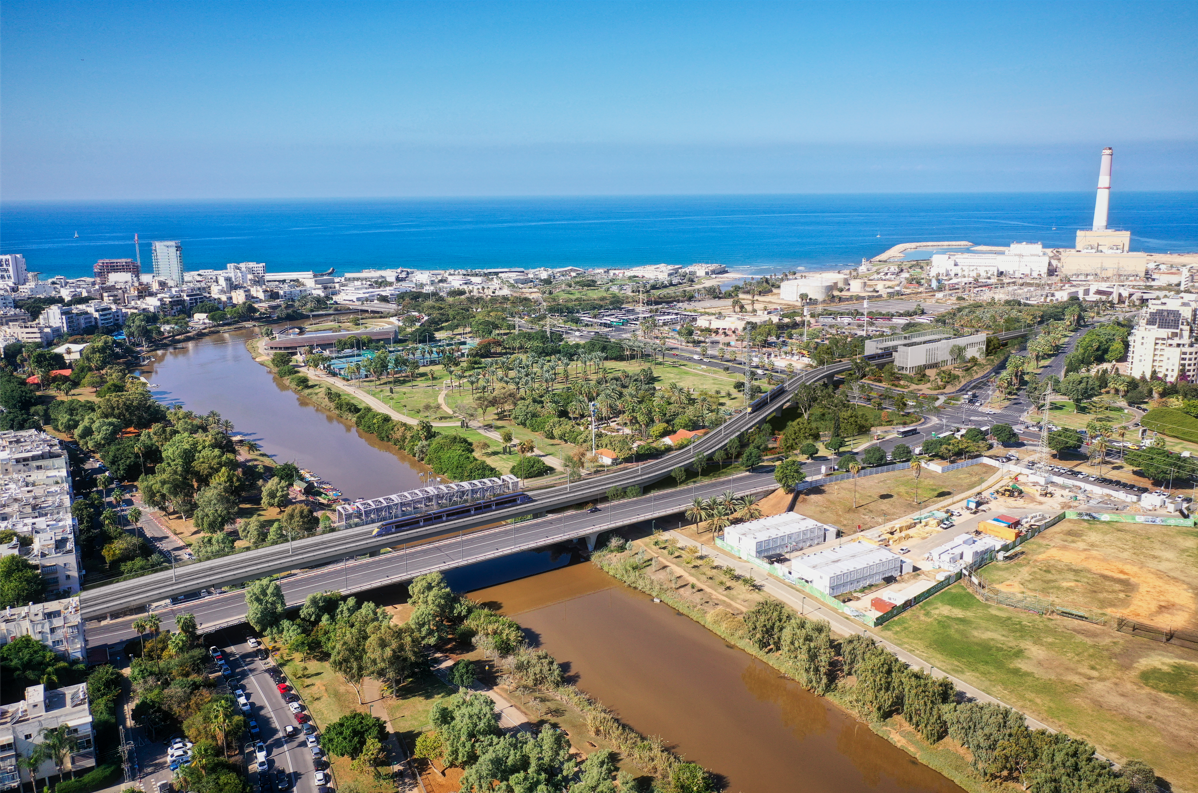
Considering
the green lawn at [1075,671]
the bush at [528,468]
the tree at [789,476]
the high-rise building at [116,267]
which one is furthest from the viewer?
the high-rise building at [116,267]

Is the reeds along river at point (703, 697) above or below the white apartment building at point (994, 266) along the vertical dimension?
below

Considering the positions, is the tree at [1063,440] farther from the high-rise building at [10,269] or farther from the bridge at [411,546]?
the high-rise building at [10,269]

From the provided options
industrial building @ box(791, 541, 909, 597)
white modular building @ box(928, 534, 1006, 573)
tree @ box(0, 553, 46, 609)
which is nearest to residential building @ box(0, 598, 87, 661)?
tree @ box(0, 553, 46, 609)

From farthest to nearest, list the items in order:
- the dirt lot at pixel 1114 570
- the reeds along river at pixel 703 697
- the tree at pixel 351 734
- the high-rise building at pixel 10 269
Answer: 1. the high-rise building at pixel 10 269
2. the dirt lot at pixel 1114 570
3. the reeds along river at pixel 703 697
4. the tree at pixel 351 734

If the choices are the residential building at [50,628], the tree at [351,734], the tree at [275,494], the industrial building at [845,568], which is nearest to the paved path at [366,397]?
the tree at [275,494]

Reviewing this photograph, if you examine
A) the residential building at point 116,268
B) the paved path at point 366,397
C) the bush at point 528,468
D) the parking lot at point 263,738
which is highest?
→ the residential building at point 116,268

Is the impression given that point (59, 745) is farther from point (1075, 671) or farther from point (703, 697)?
point (1075, 671)

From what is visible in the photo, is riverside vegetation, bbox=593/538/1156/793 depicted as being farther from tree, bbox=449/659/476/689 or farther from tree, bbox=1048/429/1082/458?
tree, bbox=1048/429/1082/458

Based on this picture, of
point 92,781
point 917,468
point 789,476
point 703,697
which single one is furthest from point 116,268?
point 703,697
